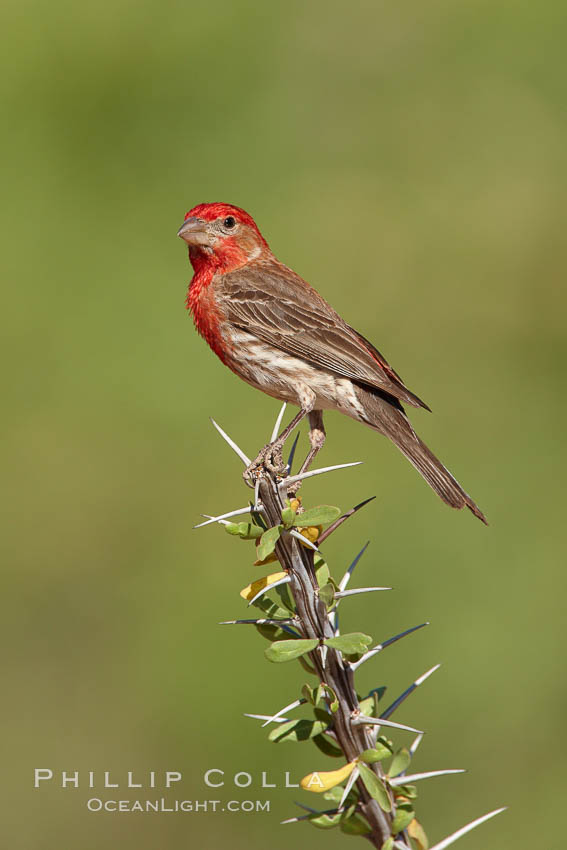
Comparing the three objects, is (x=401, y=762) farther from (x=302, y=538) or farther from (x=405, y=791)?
(x=302, y=538)

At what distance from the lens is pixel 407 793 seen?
2.27 m

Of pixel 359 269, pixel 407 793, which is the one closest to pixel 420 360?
pixel 359 269

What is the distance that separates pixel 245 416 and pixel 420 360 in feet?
3.76

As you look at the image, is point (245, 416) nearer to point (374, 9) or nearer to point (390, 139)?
point (390, 139)

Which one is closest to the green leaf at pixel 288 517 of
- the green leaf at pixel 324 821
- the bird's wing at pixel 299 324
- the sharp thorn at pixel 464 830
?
the green leaf at pixel 324 821

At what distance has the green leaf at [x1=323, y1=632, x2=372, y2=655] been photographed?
2219 millimetres

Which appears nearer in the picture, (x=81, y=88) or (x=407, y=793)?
(x=407, y=793)

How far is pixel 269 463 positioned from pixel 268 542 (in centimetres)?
54

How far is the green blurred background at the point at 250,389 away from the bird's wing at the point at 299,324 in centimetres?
186

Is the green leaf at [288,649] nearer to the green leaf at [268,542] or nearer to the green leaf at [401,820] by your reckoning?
the green leaf at [268,542]

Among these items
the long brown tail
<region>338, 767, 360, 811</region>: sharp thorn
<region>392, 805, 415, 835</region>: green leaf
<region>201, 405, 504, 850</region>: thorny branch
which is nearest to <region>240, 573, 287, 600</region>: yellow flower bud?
<region>201, 405, 504, 850</region>: thorny branch

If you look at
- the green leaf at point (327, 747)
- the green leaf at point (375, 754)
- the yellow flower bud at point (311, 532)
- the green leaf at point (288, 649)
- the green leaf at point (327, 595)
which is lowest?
the green leaf at point (375, 754)

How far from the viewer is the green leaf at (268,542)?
2.34m

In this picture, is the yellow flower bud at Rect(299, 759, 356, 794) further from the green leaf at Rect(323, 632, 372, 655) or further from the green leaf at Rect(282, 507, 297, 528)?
the green leaf at Rect(282, 507, 297, 528)
